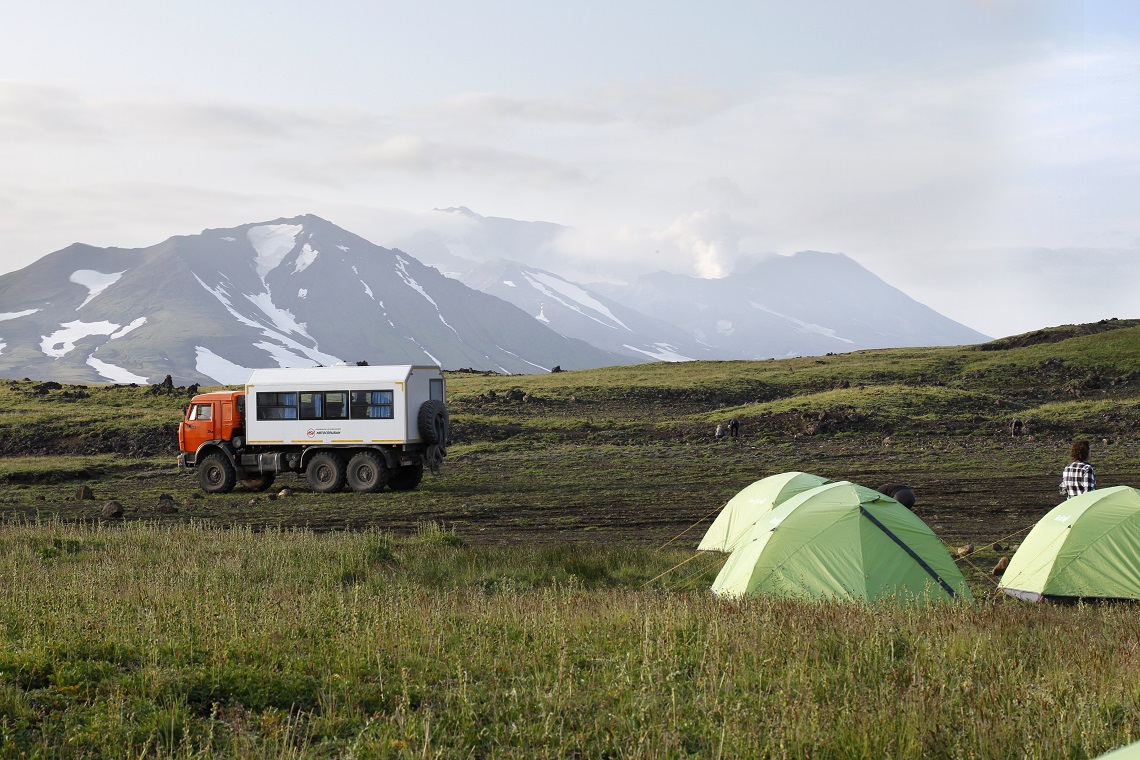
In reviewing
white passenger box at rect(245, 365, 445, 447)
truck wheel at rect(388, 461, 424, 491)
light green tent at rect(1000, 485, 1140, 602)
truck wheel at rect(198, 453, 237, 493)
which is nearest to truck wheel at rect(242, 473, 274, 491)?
truck wheel at rect(198, 453, 237, 493)

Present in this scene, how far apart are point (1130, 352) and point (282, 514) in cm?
4943

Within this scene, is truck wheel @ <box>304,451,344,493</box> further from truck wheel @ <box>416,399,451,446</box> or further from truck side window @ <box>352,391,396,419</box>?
truck wheel @ <box>416,399,451,446</box>

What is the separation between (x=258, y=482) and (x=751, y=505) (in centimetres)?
1691

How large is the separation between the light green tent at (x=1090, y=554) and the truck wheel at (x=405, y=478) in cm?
1729

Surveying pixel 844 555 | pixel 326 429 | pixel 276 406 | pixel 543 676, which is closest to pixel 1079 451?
pixel 844 555

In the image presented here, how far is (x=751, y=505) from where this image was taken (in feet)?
51.2

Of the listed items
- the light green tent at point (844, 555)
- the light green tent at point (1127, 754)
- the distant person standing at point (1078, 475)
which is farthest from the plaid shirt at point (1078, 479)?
the light green tent at point (1127, 754)

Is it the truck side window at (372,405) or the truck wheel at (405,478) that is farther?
the truck wheel at (405,478)

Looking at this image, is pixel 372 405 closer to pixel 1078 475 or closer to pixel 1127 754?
pixel 1078 475

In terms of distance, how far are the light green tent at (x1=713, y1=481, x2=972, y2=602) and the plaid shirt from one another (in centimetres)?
324

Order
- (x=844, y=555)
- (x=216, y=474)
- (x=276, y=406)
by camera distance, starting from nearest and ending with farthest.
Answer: (x=844, y=555)
(x=276, y=406)
(x=216, y=474)

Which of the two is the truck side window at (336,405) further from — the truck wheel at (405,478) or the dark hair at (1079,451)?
the dark hair at (1079,451)

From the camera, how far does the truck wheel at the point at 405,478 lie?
26547 mm

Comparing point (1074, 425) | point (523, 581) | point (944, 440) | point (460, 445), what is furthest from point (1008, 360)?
point (523, 581)
